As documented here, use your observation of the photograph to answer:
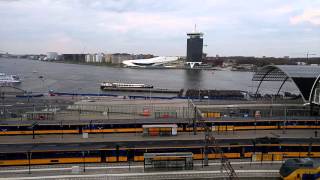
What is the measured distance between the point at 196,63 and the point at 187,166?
132 meters

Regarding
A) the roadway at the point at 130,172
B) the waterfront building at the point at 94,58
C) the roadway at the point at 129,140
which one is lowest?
the roadway at the point at 130,172

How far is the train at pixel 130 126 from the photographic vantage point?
73.2ft

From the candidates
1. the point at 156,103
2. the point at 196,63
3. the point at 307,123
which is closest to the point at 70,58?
the point at 196,63

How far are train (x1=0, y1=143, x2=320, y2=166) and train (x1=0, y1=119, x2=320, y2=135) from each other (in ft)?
13.7

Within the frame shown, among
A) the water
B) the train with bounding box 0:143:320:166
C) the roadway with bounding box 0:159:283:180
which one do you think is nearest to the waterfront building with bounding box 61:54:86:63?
the water

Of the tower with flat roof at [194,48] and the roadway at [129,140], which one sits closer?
the roadway at [129,140]

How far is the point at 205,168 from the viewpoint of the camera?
16.5 m

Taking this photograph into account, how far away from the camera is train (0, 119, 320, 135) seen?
22.3 metres

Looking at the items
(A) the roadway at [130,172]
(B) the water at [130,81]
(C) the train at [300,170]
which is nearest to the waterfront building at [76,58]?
(B) the water at [130,81]

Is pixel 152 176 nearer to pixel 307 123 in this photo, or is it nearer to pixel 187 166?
pixel 187 166

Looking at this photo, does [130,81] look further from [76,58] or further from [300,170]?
[76,58]

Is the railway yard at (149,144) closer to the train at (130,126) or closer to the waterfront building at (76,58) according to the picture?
the train at (130,126)

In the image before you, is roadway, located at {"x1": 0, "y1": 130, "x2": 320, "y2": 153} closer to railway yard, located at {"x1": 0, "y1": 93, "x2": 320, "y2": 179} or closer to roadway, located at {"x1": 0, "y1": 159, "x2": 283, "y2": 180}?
railway yard, located at {"x1": 0, "y1": 93, "x2": 320, "y2": 179}

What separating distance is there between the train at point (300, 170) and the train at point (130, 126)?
8.78 metres
